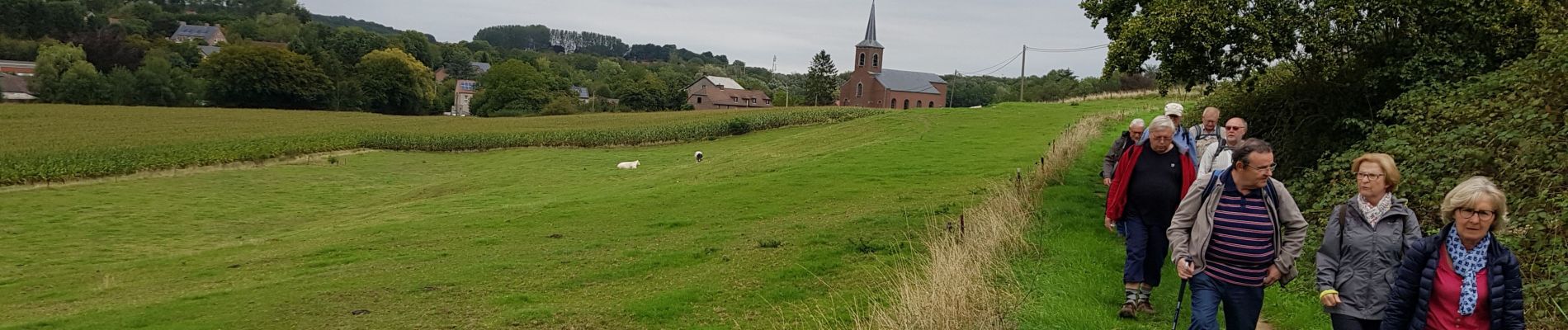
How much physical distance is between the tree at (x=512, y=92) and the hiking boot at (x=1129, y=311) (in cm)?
8975

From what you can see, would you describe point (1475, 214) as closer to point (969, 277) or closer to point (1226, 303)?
point (1226, 303)

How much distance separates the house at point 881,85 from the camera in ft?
297

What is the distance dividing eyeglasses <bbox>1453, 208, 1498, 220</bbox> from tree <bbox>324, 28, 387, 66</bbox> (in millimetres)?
117595

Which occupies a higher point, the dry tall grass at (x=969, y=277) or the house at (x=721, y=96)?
the house at (x=721, y=96)

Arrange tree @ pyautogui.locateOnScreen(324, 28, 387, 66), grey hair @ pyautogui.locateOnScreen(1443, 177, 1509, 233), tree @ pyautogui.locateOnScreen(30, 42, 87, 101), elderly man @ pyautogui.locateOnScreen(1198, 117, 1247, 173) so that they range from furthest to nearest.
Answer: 1. tree @ pyautogui.locateOnScreen(324, 28, 387, 66)
2. tree @ pyautogui.locateOnScreen(30, 42, 87, 101)
3. elderly man @ pyautogui.locateOnScreen(1198, 117, 1247, 173)
4. grey hair @ pyautogui.locateOnScreen(1443, 177, 1509, 233)

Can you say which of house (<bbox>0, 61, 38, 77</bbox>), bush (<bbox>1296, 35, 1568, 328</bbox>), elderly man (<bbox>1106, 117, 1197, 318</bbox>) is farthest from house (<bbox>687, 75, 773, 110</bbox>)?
elderly man (<bbox>1106, 117, 1197, 318</bbox>)

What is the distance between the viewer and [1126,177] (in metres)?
7.23

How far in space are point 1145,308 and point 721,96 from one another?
355 feet

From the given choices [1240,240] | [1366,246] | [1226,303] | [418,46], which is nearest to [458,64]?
[418,46]

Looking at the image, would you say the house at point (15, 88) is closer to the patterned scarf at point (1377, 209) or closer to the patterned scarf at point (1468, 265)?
the patterned scarf at point (1377, 209)

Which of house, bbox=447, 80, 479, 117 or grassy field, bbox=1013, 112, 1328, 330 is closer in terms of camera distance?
grassy field, bbox=1013, 112, 1328, 330

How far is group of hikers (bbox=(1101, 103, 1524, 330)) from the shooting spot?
13.6 feet

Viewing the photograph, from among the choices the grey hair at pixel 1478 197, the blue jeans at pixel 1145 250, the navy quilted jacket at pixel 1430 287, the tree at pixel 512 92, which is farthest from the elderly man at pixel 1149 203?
the tree at pixel 512 92

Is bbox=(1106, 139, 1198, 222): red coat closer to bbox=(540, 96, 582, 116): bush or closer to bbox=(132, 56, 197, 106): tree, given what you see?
bbox=(540, 96, 582, 116): bush
